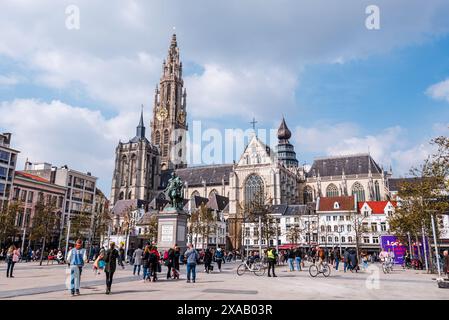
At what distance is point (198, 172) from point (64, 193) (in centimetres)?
4812

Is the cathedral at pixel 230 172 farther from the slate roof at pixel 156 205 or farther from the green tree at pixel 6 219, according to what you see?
the green tree at pixel 6 219

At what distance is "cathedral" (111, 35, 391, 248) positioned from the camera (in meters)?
79.3

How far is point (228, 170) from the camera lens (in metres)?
101

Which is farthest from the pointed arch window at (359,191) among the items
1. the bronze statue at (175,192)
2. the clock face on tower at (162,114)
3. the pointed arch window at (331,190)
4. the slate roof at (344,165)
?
the bronze statue at (175,192)

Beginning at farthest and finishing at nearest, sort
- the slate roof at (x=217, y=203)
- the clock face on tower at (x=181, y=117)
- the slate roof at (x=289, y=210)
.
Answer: the clock face on tower at (x=181, y=117), the slate roof at (x=217, y=203), the slate roof at (x=289, y=210)

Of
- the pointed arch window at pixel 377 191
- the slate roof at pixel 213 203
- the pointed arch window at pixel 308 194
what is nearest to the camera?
the slate roof at pixel 213 203

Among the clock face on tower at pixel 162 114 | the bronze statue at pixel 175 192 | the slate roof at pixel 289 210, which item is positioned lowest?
the bronze statue at pixel 175 192

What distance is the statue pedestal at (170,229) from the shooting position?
2355 centimetres

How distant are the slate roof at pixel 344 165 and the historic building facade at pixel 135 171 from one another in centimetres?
4499

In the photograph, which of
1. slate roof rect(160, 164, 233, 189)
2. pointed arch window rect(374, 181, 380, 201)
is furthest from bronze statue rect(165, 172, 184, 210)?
slate roof rect(160, 164, 233, 189)

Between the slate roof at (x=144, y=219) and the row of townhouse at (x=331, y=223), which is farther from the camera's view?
Result: the slate roof at (x=144, y=219)

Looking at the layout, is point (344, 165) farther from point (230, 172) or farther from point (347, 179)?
point (230, 172)

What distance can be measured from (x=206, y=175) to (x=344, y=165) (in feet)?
125
